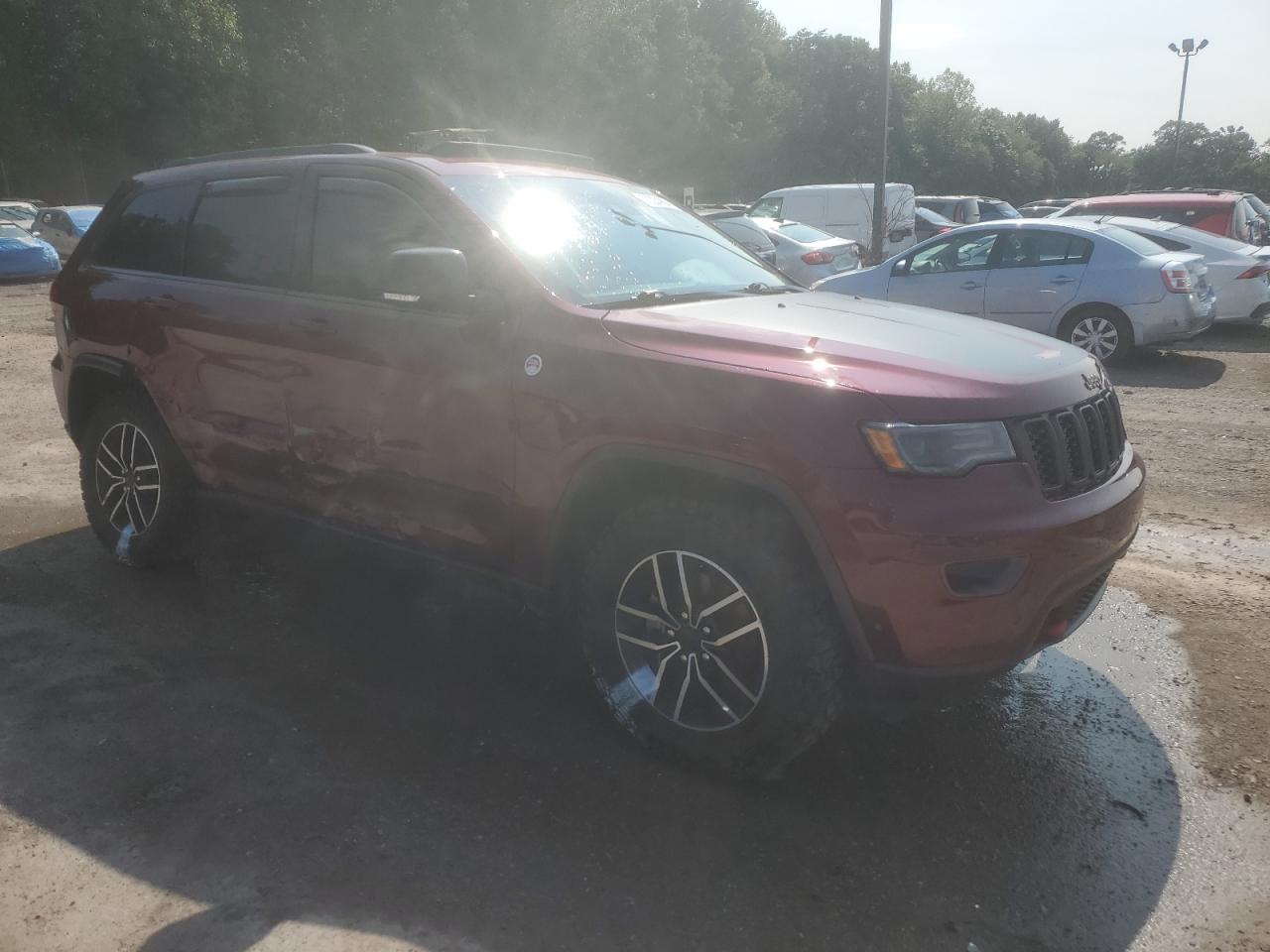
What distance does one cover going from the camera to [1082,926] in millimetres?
2650

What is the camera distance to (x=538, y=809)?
3.15m

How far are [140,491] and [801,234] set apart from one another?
12875 mm

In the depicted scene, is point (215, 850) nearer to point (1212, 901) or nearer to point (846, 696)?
point (846, 696)

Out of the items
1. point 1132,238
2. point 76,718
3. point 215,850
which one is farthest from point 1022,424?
point 1132,238

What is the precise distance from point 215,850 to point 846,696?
1.82m

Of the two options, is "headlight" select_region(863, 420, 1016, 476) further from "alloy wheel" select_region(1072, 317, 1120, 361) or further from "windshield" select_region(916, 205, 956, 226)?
"windshield" select_region(916, 205, 956, 226)

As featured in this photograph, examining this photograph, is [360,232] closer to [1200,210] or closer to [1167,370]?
[1167,370]

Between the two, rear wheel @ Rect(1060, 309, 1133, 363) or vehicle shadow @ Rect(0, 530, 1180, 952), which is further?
rear wheel @ Rect(1060, 309, 1133, 363)

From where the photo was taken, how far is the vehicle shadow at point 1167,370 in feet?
32.6

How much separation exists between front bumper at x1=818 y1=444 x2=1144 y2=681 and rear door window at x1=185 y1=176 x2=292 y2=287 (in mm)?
2649

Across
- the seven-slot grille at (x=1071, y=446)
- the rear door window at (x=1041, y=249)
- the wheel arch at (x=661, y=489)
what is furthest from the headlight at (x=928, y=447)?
the rear door window at (x=1041, y=249)

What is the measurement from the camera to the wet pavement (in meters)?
2.67

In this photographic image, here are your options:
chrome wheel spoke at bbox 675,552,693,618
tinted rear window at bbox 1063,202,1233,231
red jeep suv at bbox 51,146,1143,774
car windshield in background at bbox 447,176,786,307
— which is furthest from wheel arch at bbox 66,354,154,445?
tinted rear window at bbox 1063,202,1233,231

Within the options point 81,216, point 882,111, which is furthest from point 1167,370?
point 81,216
